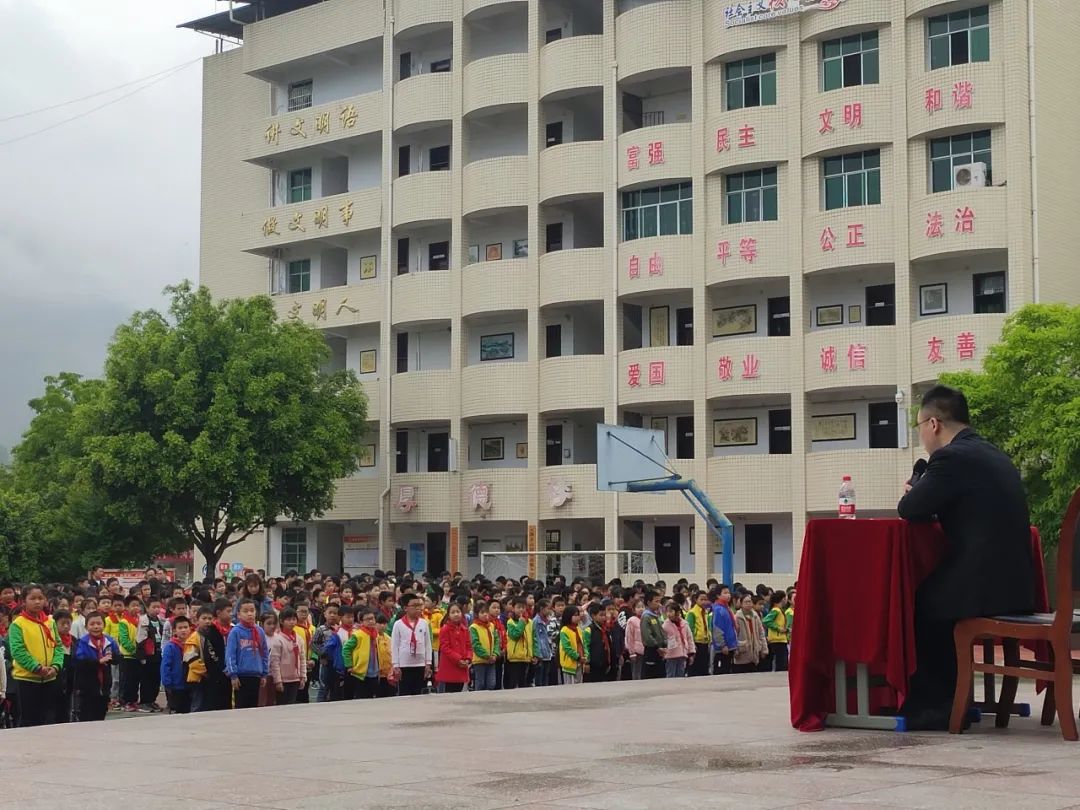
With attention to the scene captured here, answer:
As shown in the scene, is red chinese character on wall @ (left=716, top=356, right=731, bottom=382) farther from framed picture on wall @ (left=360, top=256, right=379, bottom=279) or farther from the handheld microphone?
the handheld microphone

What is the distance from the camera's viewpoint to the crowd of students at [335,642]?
1548cm

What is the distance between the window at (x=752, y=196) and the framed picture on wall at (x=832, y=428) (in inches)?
219

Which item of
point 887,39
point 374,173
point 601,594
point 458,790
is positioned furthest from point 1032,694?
point 374,173

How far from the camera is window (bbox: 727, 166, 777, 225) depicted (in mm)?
42719

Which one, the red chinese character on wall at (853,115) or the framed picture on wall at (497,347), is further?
the framed picture on wall at (497,347)

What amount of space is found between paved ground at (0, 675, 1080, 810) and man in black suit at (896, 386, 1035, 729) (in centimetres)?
62

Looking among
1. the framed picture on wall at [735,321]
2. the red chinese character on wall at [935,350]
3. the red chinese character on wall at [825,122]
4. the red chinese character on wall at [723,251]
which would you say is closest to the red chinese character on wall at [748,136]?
the red chinese character on wall at [825,122]

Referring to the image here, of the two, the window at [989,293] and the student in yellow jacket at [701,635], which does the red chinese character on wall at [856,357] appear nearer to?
the window at [989,293]

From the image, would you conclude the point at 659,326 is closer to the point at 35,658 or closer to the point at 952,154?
the point at 952,154

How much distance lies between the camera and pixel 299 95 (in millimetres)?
53844

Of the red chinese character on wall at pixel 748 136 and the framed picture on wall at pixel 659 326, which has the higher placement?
the red chinese character on wall at pixel 748 136

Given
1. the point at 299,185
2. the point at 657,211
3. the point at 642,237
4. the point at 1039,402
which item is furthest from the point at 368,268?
the point at 1039,402

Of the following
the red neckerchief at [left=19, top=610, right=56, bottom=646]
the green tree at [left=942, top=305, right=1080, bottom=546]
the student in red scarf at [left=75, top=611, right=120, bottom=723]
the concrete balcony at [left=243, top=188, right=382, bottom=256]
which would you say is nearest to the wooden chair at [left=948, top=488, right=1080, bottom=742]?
the red neckerchief at [left=19, top=610, right=56, bottom=646]

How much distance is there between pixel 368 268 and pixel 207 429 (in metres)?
11.1
